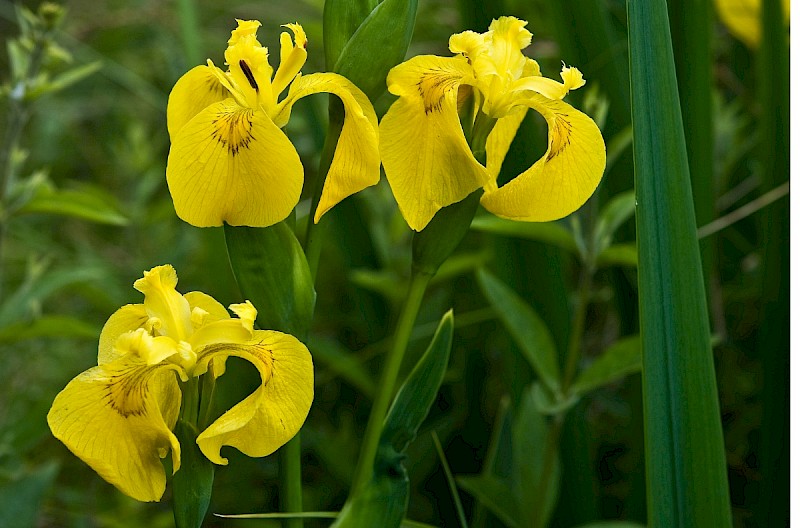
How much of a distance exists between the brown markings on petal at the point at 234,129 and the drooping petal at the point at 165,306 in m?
0.08

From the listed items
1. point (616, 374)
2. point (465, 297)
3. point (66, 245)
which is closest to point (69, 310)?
point (66, 245)

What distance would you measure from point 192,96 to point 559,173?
0.21 meters

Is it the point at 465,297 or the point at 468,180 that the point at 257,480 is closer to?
the point at 465,297

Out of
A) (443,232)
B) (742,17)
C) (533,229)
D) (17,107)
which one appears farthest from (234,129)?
(742,17)

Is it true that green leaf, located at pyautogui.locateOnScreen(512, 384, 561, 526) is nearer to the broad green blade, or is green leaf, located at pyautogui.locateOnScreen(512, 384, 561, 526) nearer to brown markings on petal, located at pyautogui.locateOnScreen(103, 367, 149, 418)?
the broad green blade

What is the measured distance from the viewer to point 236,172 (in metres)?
0.44

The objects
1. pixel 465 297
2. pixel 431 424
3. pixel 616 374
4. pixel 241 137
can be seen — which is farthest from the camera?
pixel 465 297

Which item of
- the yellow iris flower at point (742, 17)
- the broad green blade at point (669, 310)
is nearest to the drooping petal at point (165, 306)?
the broad green blade at point (669, 310)

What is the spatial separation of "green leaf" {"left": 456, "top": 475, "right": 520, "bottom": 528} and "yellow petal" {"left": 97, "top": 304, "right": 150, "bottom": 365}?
1.14ft

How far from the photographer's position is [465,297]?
3.77 ft

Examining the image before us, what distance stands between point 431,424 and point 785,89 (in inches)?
20.3

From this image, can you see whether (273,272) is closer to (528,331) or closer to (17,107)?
(528,331)

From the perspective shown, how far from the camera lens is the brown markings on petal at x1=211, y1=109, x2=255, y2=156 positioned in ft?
1.43

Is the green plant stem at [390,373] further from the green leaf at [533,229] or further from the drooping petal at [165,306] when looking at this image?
the green leaf at [533,229]
